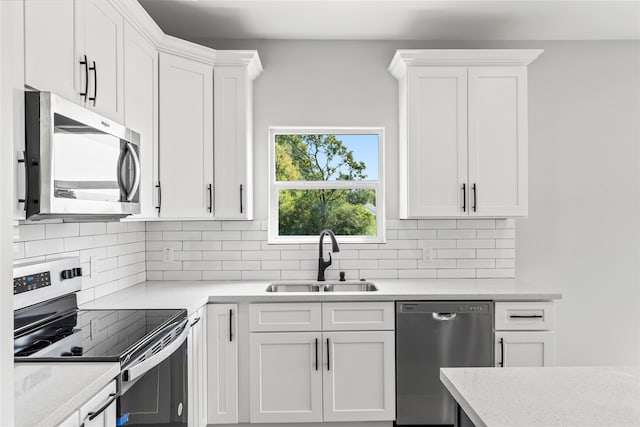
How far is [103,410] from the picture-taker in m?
1.33

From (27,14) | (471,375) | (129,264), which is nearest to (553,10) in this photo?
(471,375)

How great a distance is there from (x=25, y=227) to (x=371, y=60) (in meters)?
2.35

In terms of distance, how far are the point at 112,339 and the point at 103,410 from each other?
37 cm

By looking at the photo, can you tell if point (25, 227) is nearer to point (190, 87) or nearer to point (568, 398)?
point (190, 87)

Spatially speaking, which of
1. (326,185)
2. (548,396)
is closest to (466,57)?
(326,185)

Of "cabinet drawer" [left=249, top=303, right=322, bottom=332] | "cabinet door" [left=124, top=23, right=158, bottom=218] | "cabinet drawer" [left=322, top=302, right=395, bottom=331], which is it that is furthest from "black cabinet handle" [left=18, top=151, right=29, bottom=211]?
"cabinet drawer" [left=322, top=302, right=395, bottom=331]

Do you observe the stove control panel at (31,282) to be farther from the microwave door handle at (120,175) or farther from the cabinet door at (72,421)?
the cabinet door at (72,421)

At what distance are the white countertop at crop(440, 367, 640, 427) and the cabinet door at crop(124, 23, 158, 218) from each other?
6.01 feet

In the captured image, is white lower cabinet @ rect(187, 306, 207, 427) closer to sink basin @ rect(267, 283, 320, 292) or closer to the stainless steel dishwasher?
sink basin @ rect(267, 283, 320, 292)

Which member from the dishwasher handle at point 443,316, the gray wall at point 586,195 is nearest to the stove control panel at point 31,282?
the dishwasher handle at point 443,316

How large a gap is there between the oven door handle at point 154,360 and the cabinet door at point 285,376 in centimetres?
59

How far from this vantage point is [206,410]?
2592 millimetres

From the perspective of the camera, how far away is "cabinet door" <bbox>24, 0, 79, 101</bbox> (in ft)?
4.64

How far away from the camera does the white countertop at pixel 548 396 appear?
983 millimetres
